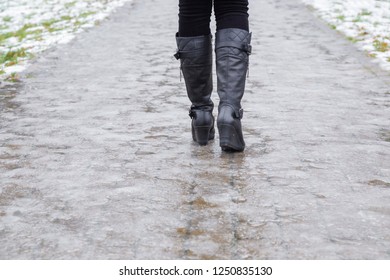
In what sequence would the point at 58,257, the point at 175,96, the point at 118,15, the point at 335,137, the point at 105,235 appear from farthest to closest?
the point at 118,15, the point at 175,96, the point at 335,137, the point at 105,235, the point at 58,257

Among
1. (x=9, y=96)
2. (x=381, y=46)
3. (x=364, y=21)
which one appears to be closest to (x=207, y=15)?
(x=9, y=96)

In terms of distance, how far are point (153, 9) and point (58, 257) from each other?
32.5 ft

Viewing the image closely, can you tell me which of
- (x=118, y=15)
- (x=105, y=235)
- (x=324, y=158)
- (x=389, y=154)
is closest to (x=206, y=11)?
(x=324, y=158)

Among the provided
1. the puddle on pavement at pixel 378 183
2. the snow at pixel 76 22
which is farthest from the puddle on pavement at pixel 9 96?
the puddle on pavement at pixel 378 183

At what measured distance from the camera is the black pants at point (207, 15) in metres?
3.38

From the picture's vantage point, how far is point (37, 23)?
10164mm

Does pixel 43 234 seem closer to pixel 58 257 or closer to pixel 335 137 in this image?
pixel 58 257

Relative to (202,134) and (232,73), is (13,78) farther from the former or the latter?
(232,73)

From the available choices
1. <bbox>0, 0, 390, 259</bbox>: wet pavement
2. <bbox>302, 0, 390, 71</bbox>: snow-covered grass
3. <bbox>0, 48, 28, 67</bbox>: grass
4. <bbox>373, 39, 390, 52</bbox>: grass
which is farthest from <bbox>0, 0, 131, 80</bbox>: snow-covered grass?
<bbox>373, 39, 390, 52</bbox>: grass

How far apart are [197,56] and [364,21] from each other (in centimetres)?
662

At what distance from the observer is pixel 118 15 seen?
1111 cm

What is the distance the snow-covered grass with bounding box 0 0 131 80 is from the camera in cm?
711

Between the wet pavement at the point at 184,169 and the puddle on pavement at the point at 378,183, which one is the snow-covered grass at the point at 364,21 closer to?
the wet pavement at the point at 184,169

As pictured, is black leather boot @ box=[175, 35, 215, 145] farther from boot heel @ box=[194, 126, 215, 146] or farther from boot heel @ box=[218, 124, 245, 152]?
boot heel @ box=[218, 124, 245, 152]
